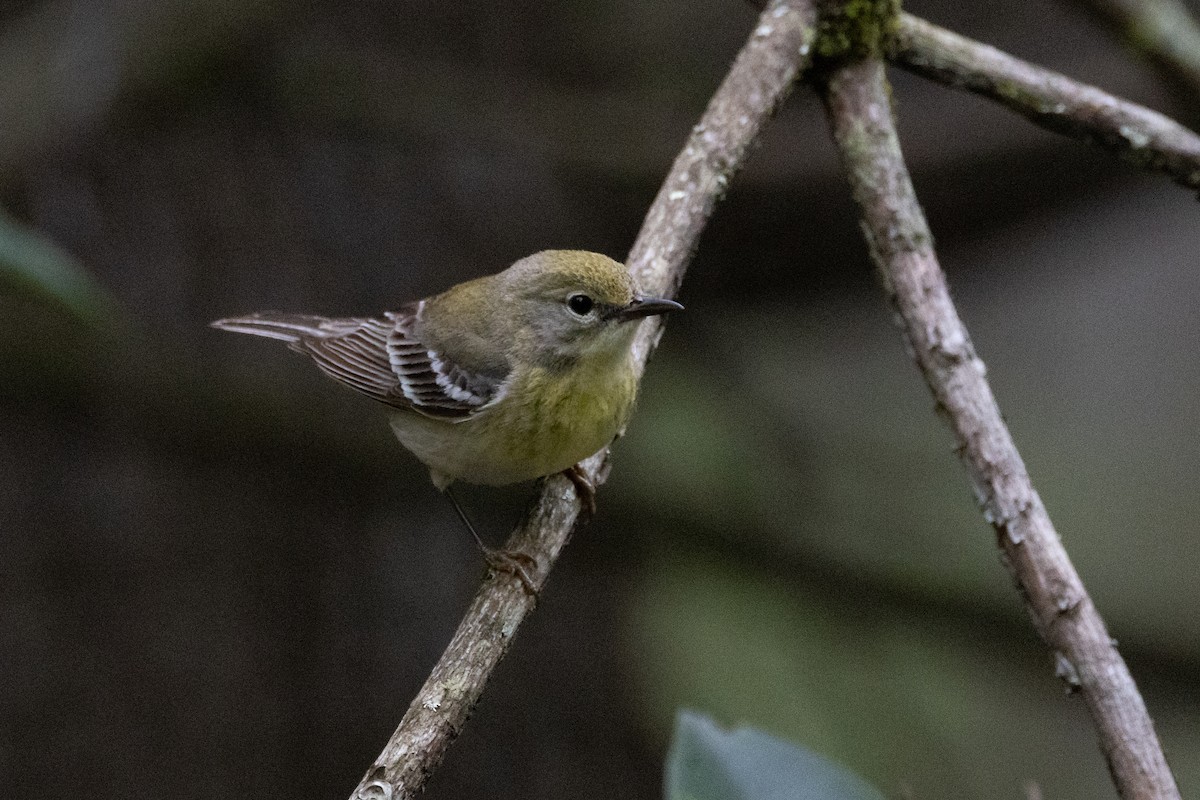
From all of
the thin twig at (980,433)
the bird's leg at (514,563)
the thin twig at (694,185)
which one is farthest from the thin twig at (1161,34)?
the bird's leg at (514,563)

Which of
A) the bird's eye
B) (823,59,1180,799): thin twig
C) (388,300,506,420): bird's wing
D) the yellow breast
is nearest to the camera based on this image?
(823,59,1180,799): thin twig

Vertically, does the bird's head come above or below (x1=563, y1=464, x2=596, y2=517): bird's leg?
above

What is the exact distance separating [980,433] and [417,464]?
3.39 meters

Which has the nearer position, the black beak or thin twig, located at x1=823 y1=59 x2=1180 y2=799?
thin twig, located at x1=823 y1=59 x2=1180 y2=799

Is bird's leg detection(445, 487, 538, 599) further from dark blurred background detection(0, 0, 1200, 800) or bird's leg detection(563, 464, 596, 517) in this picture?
dark blurred background detection(0, 0, 1200, 800)

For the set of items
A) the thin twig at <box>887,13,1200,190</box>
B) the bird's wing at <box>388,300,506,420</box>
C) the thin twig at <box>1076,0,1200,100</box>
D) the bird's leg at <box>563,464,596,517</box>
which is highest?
the thin twig at <box>1076,0,1200,100</box>

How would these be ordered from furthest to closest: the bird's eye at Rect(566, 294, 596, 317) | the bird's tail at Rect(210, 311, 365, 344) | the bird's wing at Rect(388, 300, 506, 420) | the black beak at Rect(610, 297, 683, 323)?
the bird's tail at Rect(210, 311, 365, 344) < the bird's wing at Rect(388, 300, 506, 420) < the bird's eye at Rect(566, 294, 596, 317) < the black beak at Rect(610, 297, 683, 323)

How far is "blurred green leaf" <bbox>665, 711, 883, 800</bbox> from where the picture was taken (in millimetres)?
2156

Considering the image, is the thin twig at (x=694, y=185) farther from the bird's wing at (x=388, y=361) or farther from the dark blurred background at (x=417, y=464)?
the dark blurred background at (x=417, y=464)

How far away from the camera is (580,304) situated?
3.34 m

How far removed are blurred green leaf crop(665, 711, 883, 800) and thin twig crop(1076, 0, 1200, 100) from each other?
107 inches

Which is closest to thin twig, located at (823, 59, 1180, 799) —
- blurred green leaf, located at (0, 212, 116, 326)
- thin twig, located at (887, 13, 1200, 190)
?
thin twig, located at (887, 13, 1200, 190)

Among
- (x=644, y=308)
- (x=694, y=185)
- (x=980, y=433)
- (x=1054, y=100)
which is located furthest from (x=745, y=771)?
(x=1054, y=100)

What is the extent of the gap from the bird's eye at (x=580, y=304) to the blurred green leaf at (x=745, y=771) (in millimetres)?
1339
